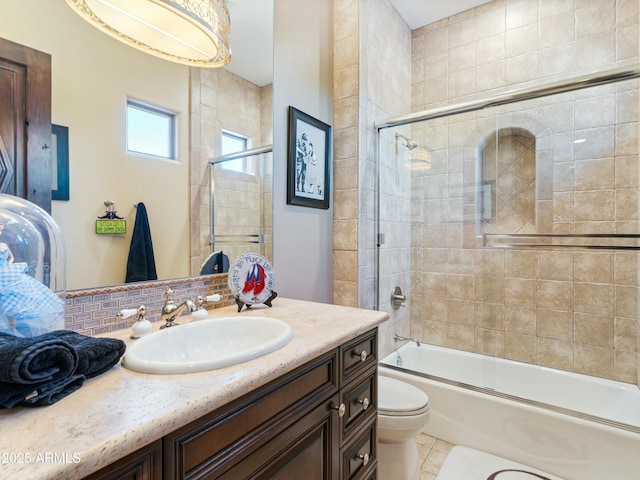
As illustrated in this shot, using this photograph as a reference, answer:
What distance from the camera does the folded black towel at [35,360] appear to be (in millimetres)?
502

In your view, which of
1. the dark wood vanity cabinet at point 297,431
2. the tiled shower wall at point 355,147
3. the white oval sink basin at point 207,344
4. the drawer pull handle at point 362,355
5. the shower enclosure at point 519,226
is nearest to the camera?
the dark wood vanity cabinet at point 297,431

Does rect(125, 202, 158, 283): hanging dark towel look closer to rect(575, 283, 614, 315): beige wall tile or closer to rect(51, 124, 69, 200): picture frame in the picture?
rect(51, 124, 69, 200): picture frame

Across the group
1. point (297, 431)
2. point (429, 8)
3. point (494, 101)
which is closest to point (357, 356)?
point (297, 431)

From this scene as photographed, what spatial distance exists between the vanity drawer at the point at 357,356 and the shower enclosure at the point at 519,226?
0.98 m

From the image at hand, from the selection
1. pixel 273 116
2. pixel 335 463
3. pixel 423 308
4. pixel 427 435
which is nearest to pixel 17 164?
pixel 273 116

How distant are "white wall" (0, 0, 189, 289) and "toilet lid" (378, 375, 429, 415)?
3.80 feet

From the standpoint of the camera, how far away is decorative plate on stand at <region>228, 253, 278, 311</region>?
1316mm

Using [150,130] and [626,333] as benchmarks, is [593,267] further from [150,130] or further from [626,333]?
[150,130]

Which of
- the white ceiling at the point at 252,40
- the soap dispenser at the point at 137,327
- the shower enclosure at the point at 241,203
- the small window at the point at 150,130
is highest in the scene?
the white ceiling at the point at 252,40

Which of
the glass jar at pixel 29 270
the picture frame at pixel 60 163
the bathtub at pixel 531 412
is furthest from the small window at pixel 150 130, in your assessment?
the bathtub at pixel 531 412

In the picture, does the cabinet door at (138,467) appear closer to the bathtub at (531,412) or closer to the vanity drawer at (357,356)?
the vanity drawer at (357,356)

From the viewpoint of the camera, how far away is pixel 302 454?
872 millimetres

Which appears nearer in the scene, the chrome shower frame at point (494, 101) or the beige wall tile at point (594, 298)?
the chrome shower frame at point (494, 101)

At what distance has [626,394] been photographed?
6.33 feet
